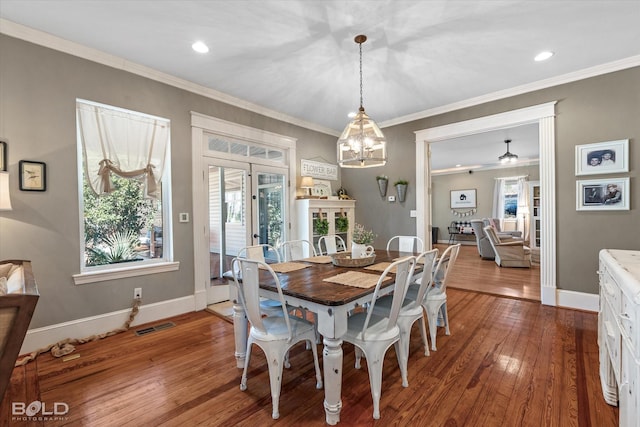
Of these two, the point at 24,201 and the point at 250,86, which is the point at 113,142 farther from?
the point at 250,86

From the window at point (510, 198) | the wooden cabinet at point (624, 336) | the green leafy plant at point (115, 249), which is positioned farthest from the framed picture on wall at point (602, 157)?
the window at point (510, 198)

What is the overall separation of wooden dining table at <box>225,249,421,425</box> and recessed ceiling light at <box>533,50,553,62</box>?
2.81 m

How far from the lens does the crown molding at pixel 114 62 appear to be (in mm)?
2393

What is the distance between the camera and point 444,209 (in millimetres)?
10383

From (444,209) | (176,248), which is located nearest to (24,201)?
(176,248)

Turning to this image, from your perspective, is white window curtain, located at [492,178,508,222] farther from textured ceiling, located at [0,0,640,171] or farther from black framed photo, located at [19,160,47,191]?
black framed photo, located at [19,160,47,191]

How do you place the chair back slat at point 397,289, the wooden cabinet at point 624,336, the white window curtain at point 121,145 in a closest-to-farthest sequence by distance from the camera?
1. the wooden cabinet at point 624,336
2. the chair back slat at point 397,289
3. the white window curtain at point 121,145

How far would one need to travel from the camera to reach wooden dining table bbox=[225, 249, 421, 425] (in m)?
1.60

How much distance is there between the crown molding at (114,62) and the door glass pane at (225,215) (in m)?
0.92

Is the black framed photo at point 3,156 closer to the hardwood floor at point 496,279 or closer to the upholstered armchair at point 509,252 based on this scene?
the hardwood floor at point 496,279

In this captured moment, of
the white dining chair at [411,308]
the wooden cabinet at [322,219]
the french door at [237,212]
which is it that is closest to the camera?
the white dining chair at [411,308]

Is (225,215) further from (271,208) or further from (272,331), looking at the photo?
(272,331)

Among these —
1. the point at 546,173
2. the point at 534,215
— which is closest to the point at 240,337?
the point at 546,173

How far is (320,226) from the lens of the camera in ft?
15.3
